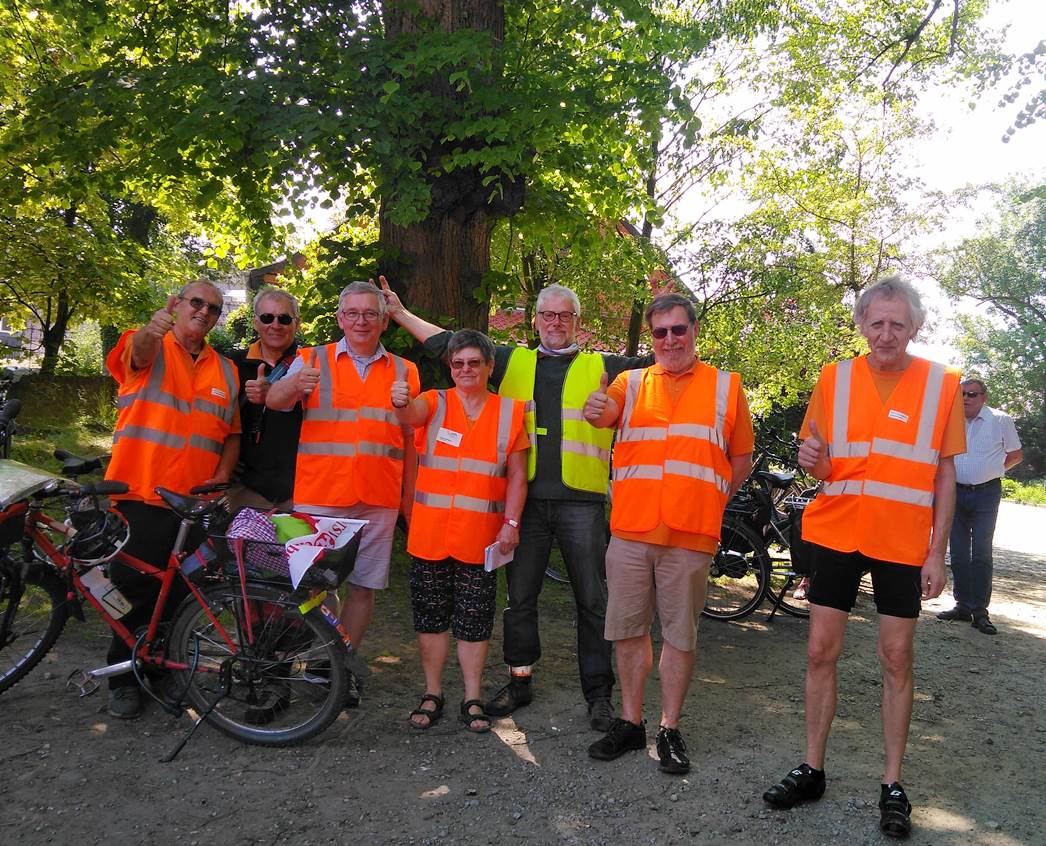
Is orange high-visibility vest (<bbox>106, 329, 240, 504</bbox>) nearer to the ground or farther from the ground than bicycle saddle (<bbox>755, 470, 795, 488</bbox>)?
farther from the ground

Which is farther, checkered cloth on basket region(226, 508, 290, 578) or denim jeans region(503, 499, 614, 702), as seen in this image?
denim jeans region(503, 499, 614, 702)

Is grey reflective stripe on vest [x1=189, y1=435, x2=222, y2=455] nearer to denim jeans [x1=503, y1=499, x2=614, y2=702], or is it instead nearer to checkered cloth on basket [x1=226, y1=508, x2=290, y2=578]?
checkered cloth on basket [x1=226, y1=508, x2=290, y2=578]

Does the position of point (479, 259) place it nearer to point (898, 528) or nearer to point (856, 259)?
point (898, 528)

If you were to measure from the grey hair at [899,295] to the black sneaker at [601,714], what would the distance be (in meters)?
2.23

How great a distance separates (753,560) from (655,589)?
127 inches

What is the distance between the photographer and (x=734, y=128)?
7.21m

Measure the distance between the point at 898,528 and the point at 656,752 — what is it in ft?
5.05

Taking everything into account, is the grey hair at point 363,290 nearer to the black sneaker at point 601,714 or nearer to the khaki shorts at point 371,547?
the khaki shorts at point 371,547

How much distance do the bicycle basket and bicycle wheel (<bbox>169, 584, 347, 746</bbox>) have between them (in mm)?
419

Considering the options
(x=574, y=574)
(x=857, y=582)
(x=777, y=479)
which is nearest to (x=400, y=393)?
(x=574, y=574)

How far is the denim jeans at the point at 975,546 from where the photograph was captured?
22.5 feet

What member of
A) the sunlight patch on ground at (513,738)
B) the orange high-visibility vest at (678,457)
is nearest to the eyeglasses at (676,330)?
the orange high-visibility vest at (678,457)

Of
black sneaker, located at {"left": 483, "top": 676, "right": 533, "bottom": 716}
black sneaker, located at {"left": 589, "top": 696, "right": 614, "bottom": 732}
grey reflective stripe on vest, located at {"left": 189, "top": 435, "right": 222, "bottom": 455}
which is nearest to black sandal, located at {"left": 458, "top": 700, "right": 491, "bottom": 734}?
black sneaker, located at {"left": 483, "top": 676, "right": 533, "bottom": 716}

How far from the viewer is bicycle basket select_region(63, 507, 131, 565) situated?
3.62 m
